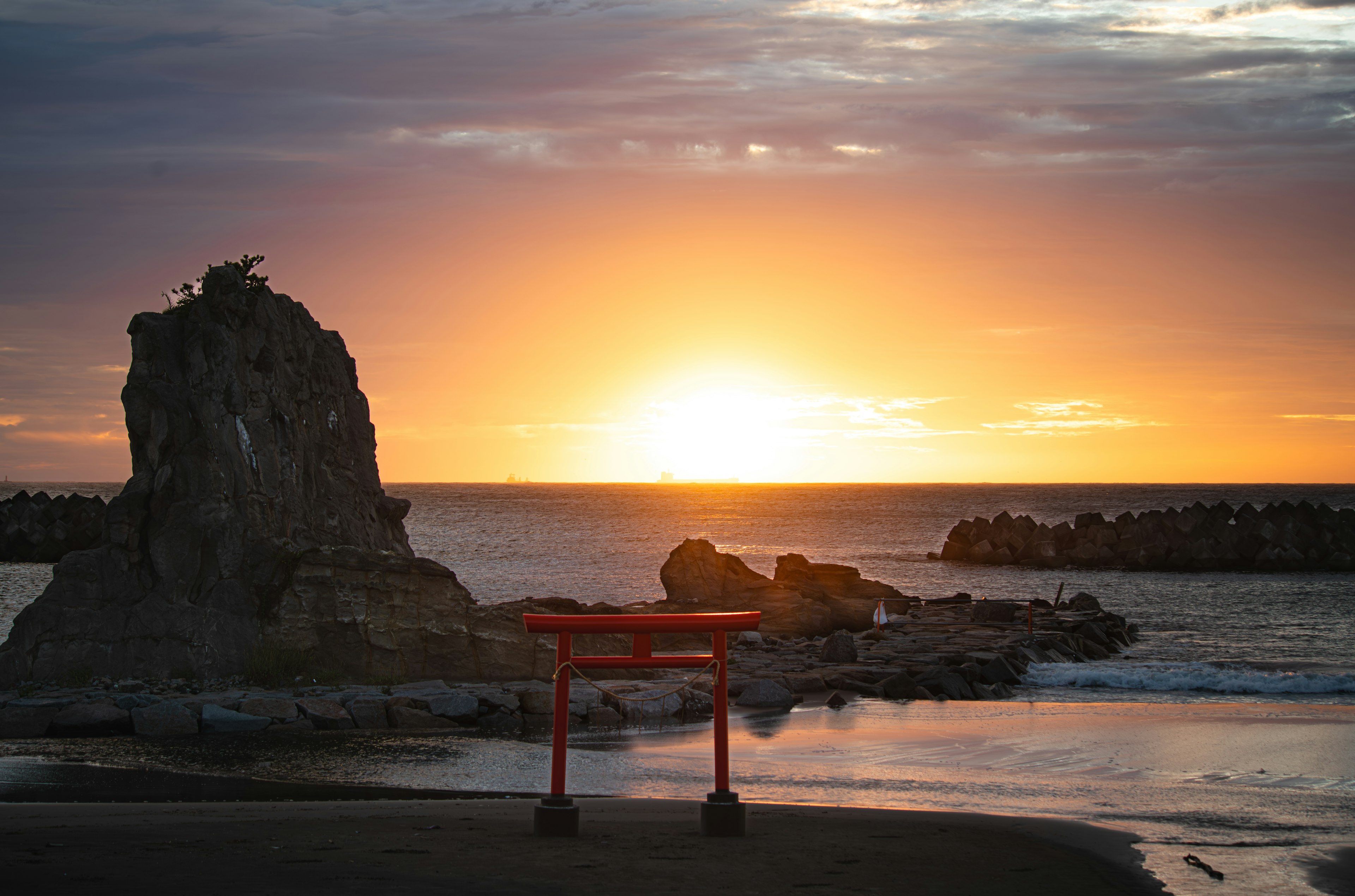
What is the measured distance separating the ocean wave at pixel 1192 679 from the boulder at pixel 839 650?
4.19 m

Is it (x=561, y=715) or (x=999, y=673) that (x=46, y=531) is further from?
(x=561, y=715)

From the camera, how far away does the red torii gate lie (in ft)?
29.0

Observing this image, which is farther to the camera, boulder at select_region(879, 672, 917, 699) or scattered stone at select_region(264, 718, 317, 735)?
boulder at select_region(879, 672, 917, 699)

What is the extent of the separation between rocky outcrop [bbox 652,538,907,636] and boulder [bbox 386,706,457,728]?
1539 cm

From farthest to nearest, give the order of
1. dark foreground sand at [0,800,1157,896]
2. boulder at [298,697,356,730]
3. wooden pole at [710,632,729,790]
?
1. boulder at [298,697,356,730]
2. wooden pole at [710,632,729,790]
3. dark foreground sand at [0,800,1157,896]

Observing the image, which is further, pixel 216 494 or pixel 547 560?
pixel 547 560

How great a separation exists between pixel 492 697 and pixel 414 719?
4.79 feet

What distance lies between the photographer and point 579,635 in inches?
902

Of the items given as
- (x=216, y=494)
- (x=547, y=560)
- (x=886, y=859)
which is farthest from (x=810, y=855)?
(x=547, y=560)

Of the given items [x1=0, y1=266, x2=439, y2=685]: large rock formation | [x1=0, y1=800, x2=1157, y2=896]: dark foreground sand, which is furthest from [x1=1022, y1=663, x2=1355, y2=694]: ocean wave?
[x1=0, y1=800, x2=1157, y2=896]: dark foreground sand

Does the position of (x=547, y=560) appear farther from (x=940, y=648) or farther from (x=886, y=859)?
(x=886, y=859)

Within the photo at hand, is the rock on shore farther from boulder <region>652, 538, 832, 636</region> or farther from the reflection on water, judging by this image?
boulder <region>652, 538, 832, 636</region>

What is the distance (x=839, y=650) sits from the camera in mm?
26266

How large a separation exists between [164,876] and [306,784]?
636 centimetres
